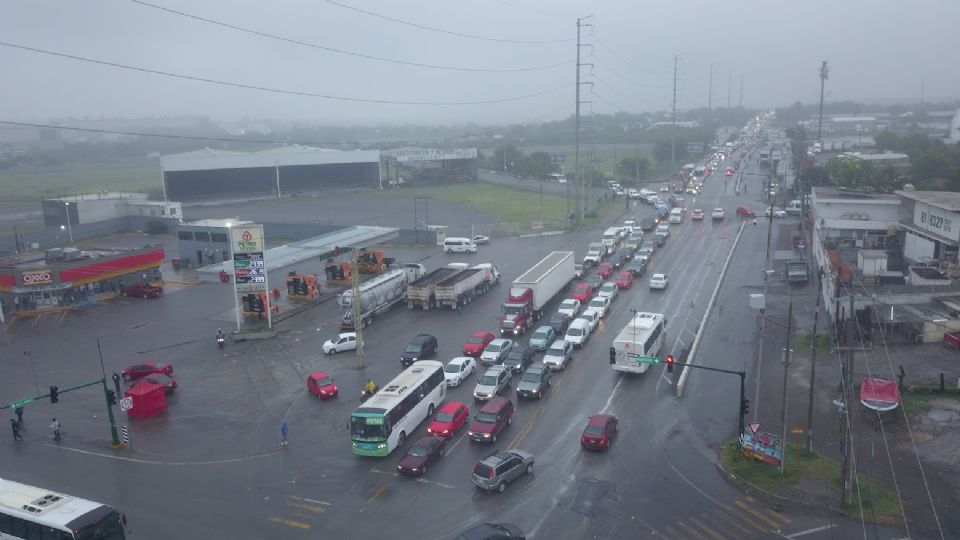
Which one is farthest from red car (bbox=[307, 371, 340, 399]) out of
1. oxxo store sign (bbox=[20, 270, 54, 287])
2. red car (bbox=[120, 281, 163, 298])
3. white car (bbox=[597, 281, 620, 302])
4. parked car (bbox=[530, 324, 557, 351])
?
oxxo store sign (bbox=[20, 270, 54, 287])

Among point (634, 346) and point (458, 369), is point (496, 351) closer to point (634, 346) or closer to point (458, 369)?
point (458, 369)

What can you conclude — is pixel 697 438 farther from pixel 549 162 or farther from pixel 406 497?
pixel 549 162

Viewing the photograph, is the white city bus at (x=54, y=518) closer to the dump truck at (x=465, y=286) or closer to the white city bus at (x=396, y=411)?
the white city bus at (x=396, y=411)

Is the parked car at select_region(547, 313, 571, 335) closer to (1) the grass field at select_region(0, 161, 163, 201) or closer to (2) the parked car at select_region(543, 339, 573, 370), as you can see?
(2) the parked car at select_region(543, 339, 573, 370)

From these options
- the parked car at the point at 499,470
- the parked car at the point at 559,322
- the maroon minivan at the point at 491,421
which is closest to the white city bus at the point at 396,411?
the maroon minivan at the point at 491,421

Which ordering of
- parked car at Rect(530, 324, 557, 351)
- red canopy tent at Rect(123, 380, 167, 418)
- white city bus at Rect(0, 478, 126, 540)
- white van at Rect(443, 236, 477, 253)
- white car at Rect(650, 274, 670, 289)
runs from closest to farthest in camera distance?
1. white city bus at Rect(0, 478, 126, 540)
2. red canopy tent at Rect(123, 380, 167, 418)
3. parked car at Rect(530, 324, 557, 351)
4. white car at Rect(650, 274, 670, 289)
5. white van at Rect(443, 236, 477, 253)

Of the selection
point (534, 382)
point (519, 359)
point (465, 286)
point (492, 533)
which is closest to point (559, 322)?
point (519, 359)
